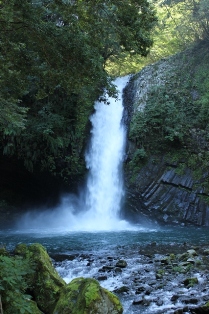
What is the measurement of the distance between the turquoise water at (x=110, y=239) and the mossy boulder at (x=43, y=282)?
3.88 metres

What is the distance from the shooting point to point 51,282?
15.7 ft

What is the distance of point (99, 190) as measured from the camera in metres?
16.4

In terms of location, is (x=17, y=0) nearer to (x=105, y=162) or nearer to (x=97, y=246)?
(x=97, y=246)

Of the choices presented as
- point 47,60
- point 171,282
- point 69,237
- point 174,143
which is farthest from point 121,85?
point 171,282

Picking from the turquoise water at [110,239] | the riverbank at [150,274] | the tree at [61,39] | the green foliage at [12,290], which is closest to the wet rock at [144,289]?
the riverbank at [150,274]

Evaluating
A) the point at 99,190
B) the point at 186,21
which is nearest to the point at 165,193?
the point at 99,190

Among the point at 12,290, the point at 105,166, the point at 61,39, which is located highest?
the point at 61,39

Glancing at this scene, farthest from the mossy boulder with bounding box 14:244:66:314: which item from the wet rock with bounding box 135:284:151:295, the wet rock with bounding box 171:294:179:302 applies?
the wet rock with bounding box 171:294:179:302

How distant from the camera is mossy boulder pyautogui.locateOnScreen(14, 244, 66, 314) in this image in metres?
4.53

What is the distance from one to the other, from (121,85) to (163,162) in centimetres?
683

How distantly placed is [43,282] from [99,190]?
1170 cm

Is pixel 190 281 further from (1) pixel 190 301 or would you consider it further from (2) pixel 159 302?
(2) pixel 159 302

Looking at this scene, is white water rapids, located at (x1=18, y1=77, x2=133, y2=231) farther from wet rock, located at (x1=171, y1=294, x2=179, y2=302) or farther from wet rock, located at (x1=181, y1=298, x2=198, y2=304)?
wet rock, located at (x1=181, y1=298, x2=198, y2=304)

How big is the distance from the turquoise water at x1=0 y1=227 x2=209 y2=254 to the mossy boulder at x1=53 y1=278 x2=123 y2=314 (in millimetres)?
4853
